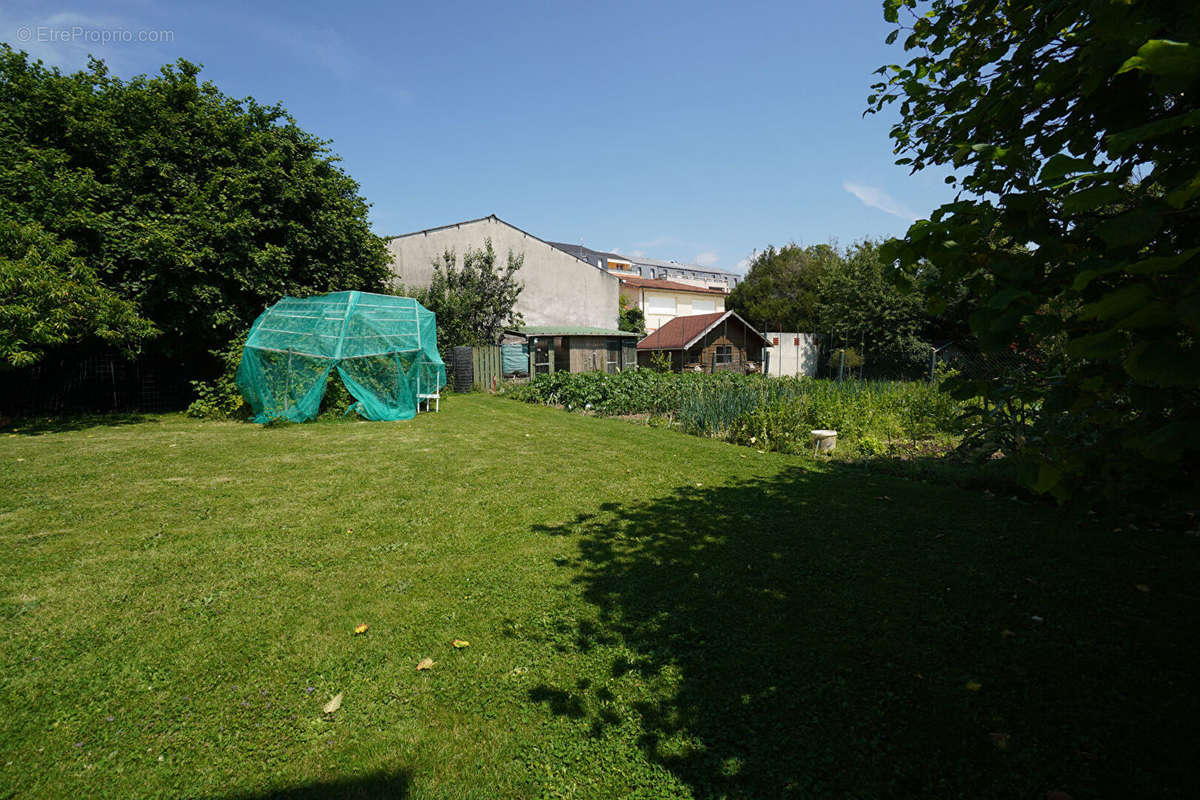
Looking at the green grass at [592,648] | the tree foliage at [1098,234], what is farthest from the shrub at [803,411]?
the tree foliage at [1098,234]

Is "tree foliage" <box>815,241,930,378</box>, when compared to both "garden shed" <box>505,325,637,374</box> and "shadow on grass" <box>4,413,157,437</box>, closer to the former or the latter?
"garden shed" <box>505,325,637,374</box>

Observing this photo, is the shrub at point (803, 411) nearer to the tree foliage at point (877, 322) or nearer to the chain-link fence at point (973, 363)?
the chain-link fence at point (973, 363)

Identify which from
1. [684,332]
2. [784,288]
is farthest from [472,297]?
[784,288]

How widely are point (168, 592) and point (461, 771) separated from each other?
3.16 m

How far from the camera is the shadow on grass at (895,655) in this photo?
2.26 meters

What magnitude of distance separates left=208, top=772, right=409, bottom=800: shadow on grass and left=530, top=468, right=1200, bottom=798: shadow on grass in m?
0.78

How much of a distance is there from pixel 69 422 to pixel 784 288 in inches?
1741

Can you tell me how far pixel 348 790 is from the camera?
2174 millimetres

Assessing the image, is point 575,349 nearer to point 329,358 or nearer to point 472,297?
point 472,297

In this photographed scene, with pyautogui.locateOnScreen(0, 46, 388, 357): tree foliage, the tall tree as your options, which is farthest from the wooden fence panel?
the tall tree

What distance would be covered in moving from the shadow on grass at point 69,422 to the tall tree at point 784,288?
131 ft

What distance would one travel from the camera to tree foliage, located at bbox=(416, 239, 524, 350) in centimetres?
2341

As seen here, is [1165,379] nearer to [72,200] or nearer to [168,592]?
[168,592]

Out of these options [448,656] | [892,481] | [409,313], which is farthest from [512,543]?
[409,313]
